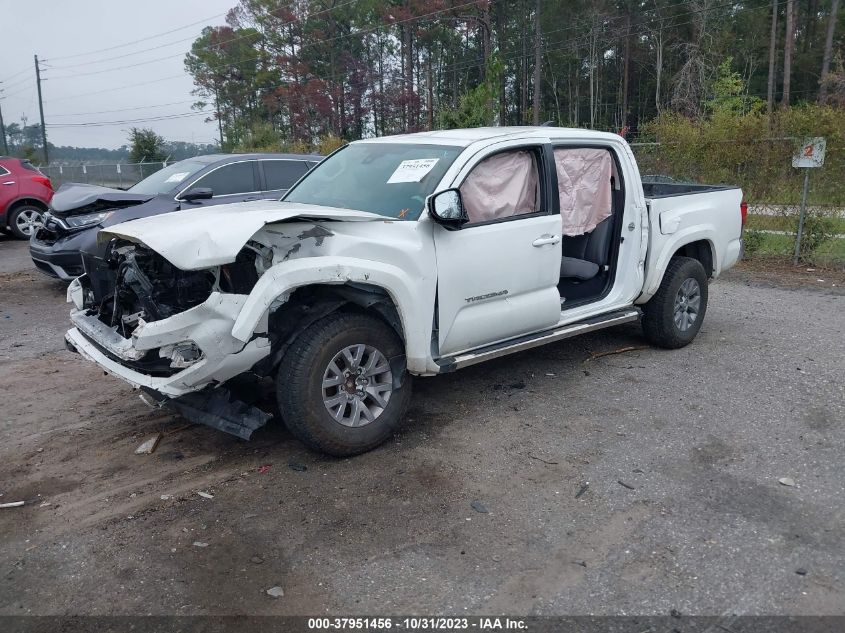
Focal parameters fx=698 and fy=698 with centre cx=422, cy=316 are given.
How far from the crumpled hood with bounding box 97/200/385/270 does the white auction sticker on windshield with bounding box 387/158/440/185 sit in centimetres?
55

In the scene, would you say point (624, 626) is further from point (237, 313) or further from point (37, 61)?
point (37, 61)

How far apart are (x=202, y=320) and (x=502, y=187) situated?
7.61 feet

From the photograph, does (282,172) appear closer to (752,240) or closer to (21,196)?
(21,196)

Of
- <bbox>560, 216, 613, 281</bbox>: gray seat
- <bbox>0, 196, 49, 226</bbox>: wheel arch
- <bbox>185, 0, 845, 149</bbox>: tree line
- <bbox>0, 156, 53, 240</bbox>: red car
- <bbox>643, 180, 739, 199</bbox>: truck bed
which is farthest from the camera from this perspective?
<bbox>185, 0, 845, 149</bbox>: tree line

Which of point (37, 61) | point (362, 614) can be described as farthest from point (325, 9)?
point (362, 614)

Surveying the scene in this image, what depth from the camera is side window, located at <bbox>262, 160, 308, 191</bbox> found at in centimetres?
948

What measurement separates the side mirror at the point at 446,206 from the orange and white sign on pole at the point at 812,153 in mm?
7199

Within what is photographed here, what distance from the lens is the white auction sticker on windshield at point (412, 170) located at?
4.67m

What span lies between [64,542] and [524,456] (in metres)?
2.53

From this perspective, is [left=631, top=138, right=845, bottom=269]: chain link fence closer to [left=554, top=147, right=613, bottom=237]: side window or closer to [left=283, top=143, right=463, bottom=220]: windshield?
[left=554, top=147, right=613, bottom=237]: side window

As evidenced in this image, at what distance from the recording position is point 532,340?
16.4ft

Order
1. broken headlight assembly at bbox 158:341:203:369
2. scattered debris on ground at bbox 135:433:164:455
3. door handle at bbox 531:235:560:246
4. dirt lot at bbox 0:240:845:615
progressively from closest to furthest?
dirt lot at bbox 0:240:845:615 < broken headlight assembly at bbox 158:341:203:369 < scattered debris on ground at bbox 135:433:164:455 < door handle at bbox 531:235:560:246

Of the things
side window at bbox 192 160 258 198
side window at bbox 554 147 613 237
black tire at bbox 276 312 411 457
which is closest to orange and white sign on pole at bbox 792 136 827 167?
side window at bbox 554 147 613 237

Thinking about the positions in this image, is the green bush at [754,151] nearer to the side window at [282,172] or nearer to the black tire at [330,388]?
the side window at [282,172]
